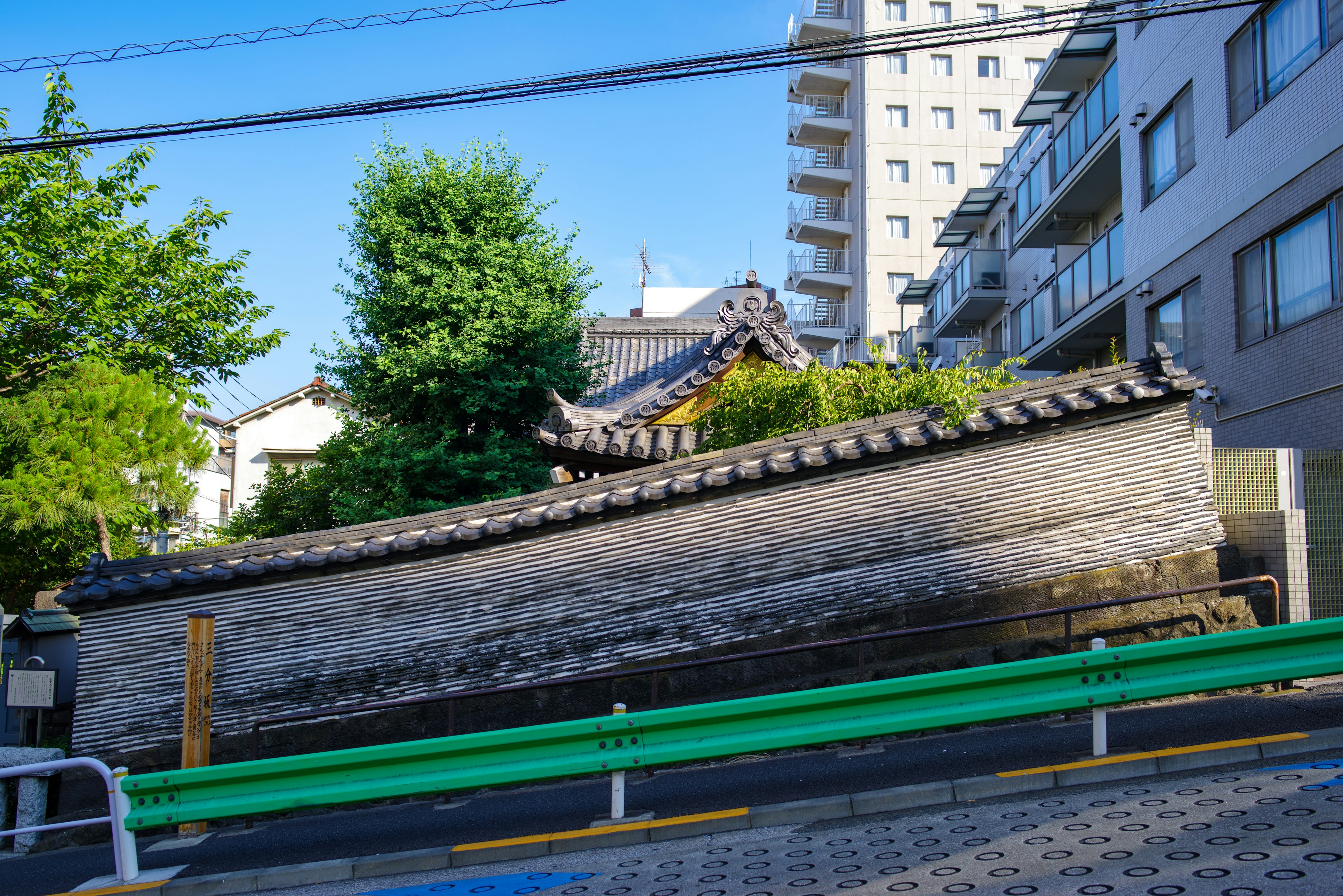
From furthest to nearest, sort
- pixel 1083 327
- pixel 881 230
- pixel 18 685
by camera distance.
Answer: pixel 881 230 → pixel 1083 327 → pixel 18 685

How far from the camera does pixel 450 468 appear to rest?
50.9ft

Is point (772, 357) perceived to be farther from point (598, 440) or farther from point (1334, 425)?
point (1334, 425)

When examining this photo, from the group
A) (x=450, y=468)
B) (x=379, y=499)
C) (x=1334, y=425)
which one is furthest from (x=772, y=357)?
(x=1334, y=425)

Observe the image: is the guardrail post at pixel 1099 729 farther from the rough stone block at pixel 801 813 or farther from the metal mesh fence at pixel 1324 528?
the metal mesh fence at pixel 1324 528

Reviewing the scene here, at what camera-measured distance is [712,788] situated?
766cm

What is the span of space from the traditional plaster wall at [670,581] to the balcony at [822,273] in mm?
40809

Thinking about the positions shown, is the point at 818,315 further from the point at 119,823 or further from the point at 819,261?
the point at 119,823

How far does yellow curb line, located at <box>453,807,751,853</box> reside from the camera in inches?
263

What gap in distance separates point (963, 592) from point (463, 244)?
429 inches

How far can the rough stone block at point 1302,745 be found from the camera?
6672 mm

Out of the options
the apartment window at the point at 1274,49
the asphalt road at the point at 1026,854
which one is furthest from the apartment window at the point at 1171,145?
the asphalt road at the point at 1026,854

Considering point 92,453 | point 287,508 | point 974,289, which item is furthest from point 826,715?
point 974,289

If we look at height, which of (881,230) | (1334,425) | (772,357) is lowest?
(1334,425)

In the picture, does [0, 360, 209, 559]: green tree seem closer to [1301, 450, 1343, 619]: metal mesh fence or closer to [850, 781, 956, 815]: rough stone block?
[850, 781, 956, 815]: rough stone block
